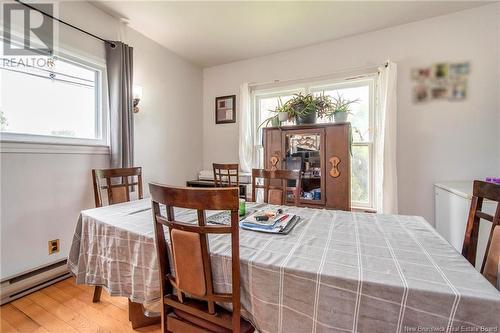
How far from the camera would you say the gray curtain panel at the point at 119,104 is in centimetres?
229

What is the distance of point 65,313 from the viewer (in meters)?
1.55

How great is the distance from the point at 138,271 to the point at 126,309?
81 cm

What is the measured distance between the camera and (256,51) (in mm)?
3123

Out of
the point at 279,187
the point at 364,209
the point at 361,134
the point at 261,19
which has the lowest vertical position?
the point at 364,209

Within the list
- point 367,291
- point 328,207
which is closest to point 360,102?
point 328,207

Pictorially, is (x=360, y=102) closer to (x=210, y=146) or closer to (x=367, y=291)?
(x=210, y=146)

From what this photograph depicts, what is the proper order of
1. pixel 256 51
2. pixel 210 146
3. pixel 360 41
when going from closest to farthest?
pixel 360 41 < pixel 256 51 < pixel 210 146

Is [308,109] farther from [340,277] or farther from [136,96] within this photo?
[340,277]

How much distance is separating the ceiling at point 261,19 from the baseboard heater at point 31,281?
2427mm

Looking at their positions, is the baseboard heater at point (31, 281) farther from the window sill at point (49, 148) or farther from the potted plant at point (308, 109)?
the potted plant at point (308, 109)

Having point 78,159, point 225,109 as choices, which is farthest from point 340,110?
point 78,159

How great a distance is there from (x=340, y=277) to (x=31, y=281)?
2.35m

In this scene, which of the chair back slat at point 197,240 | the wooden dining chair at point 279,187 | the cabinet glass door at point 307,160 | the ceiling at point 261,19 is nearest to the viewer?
the chair back slat at point 197,240

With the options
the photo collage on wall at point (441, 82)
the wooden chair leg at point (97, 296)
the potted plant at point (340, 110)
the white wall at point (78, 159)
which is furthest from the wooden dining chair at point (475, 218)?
the white wall at point (78, 159)
